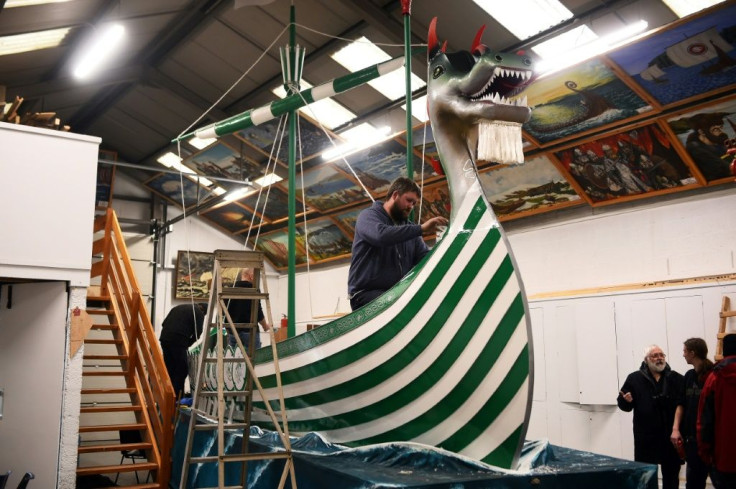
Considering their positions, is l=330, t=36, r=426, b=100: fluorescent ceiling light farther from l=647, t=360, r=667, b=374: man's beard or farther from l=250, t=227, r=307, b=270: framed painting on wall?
l=250, t=227, r=307, b=270: framed painting on wall

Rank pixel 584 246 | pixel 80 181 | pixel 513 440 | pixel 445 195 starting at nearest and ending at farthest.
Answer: pixel 513 440 → pixel 80 181 → pixel 584 246 → pixel 445 195

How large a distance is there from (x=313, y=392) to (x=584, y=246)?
636 centimetres

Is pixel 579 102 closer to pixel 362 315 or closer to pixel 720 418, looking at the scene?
pixel 720 418

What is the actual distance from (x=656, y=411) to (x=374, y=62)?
591 centimetres

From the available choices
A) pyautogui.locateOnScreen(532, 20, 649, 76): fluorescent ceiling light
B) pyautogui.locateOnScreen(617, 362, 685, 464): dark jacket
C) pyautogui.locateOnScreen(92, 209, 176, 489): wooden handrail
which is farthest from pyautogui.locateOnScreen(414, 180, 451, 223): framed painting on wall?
pyautogui.locateOnScreen(617, 362, 685, 464): dark jacket

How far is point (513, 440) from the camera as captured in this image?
Answer: 3.13m

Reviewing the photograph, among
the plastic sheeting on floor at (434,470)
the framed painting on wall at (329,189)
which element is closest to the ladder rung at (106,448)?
the plastic sheeting on floor at (434,470)

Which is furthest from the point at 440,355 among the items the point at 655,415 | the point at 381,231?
the point at 655,415

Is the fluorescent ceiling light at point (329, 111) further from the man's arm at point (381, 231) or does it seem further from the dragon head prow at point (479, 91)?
the dragon head prow at point (479, 91)

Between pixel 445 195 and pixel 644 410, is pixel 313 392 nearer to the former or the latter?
pixel 644 410

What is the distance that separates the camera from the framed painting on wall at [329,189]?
40.5 feet

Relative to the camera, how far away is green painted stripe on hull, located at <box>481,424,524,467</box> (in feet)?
10.3

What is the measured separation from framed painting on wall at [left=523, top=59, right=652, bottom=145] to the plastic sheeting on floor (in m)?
4.80

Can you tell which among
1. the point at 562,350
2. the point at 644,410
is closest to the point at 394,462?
the point at 644,410
